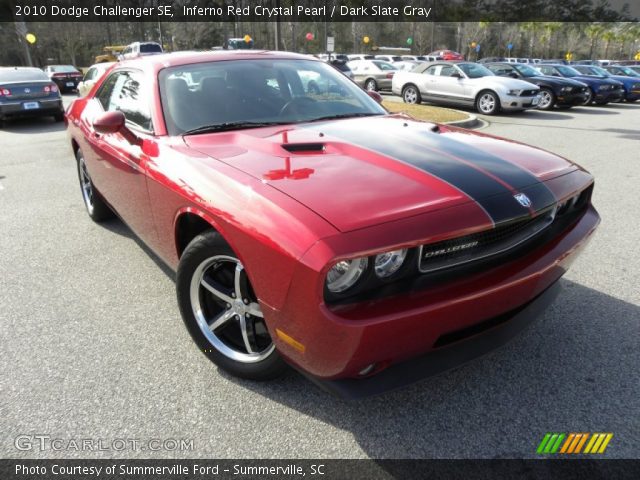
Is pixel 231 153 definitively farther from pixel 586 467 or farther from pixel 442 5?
pixel 442 5

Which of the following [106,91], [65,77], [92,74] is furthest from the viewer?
[65,77]

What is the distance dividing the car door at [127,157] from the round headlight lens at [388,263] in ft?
5.23

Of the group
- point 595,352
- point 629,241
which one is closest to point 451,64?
point 629,241

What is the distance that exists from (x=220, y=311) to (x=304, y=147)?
94 cm

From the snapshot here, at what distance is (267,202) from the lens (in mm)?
1815

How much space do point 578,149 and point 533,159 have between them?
22.6ft

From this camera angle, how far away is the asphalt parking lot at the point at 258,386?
6.57 ft

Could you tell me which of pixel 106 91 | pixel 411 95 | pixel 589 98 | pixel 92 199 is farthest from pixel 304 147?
pixel 589 98

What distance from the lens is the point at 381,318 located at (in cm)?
161

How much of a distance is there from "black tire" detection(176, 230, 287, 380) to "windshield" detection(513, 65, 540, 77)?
15493mm

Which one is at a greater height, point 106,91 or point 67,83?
point 106,91

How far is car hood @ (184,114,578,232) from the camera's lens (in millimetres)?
1801

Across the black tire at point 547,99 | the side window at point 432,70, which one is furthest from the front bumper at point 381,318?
the black tire at point 547,99

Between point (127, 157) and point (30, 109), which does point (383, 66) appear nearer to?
point (30, 109)
